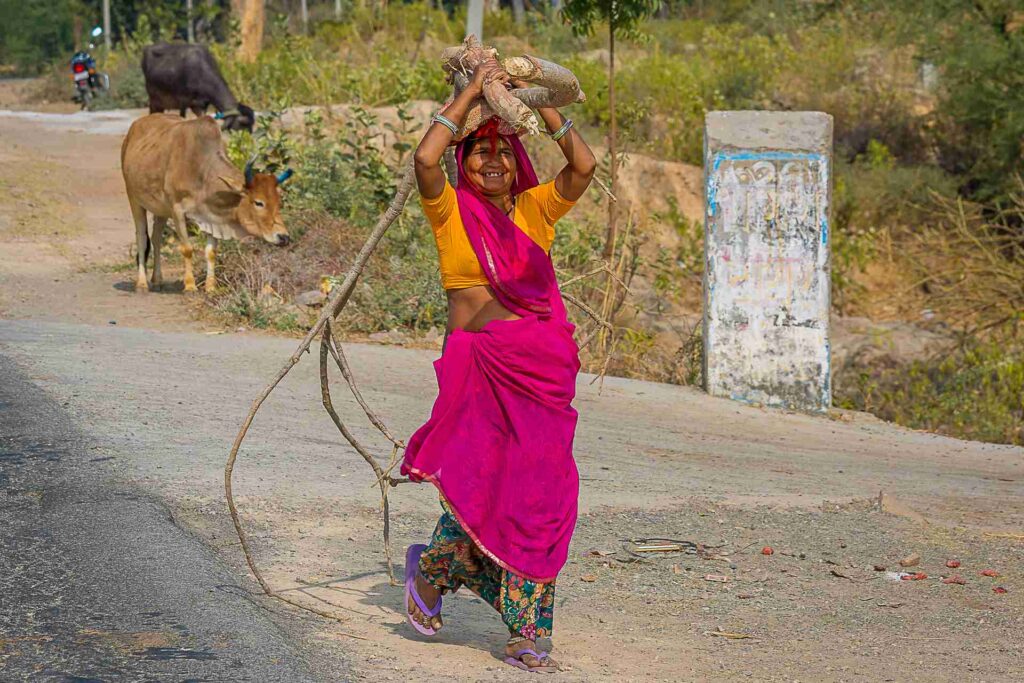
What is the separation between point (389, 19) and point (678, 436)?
58.0ft

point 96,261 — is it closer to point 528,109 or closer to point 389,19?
point 528,109

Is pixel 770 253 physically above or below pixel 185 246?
above

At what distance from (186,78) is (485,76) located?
49.6 ft

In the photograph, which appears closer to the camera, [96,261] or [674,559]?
[674,559]

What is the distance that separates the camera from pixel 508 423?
398 cm

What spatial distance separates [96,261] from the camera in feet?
42.8

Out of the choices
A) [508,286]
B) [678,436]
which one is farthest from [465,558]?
[678,436]

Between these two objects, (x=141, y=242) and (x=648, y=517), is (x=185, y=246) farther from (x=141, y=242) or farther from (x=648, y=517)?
(x=648, y=517)

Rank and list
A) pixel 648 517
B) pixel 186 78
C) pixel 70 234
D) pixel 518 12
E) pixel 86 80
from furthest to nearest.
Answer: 1. pixel 518 12
2. pixel 86 80
3. pixel 186 78
4. pixel 70 234
5. pixel 648 517

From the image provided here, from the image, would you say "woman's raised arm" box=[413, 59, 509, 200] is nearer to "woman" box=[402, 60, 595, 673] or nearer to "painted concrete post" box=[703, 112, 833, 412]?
"woman" box=[402, 60, 595, 673]

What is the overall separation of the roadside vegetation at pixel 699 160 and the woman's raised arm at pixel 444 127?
5021 millimetres

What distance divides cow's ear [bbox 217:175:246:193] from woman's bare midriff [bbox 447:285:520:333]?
7.10 m

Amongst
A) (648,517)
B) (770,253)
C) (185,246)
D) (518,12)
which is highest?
(518,12)

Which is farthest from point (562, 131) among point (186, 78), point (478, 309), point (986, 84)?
point (186, 78)
